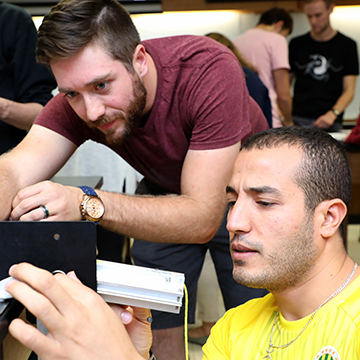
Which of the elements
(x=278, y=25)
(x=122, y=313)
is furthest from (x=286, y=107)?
(x=122, y=313)

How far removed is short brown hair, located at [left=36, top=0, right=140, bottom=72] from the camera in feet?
3.65

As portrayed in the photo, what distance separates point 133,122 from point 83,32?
0.85 ft

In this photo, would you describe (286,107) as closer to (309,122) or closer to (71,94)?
(309,122)

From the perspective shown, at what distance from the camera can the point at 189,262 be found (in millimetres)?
1716

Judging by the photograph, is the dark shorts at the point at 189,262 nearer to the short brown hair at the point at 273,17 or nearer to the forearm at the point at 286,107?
the forearm at the point at 286,107

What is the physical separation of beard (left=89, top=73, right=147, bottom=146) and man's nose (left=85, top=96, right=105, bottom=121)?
24 mm

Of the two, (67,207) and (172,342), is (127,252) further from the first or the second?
(67,207)

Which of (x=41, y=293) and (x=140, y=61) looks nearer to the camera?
(x=41, y=293)

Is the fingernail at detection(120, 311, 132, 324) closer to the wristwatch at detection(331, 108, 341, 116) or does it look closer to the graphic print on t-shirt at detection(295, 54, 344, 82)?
the wristwatch at detection(331, 108, 341, 116)

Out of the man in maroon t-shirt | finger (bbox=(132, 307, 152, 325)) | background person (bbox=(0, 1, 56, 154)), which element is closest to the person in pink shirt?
background person (bbox=(0, 1, 56, 154))

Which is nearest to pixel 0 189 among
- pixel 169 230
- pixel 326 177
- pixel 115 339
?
pixel 169 230

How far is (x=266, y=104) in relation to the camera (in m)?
2.15

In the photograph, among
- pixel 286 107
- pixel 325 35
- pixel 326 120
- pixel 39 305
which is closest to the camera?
pixel 39 305

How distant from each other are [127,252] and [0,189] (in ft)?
6.38
